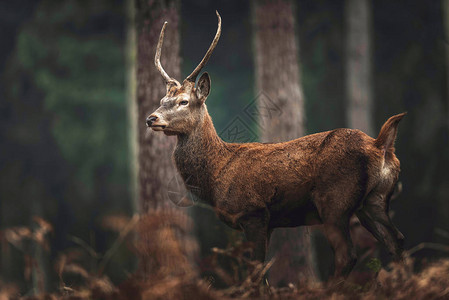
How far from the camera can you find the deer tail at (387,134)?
4.50 meters

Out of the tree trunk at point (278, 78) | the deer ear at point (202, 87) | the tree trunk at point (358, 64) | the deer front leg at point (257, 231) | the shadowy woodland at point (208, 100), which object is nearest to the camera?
the deer front leg at point (257, 231)

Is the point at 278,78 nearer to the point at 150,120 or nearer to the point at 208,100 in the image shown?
the point at 150,120

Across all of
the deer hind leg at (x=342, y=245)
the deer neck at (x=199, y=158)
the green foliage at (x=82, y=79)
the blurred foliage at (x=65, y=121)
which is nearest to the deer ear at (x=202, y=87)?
the deer neck at (x=199, y=158)

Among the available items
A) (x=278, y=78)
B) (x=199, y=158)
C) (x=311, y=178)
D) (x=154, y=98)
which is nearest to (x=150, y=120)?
(x=199, y=158)

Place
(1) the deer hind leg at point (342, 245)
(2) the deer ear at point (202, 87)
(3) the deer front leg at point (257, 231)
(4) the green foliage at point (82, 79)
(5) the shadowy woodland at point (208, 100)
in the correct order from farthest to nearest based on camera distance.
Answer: (4) the green foliage at point (82, 79) → (5) the shadowy woodland at point (208, 100) → (2) the deer ear at point (202, 87) → (3) the deer front leg at point (257, 231) → (1) the deer hind leg at point (342, 245)

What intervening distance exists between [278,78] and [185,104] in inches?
137

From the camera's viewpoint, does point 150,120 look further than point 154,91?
No

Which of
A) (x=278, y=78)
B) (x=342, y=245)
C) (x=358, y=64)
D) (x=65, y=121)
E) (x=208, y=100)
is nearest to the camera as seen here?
(x=342, y=245)

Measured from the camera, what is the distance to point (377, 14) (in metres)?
15.3

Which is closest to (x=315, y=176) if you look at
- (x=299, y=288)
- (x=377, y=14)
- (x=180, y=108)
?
(x=299, y=288)

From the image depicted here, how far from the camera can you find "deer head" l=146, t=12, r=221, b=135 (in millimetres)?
4888

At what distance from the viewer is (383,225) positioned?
182 inches

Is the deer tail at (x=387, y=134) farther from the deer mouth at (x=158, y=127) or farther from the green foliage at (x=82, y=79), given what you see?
the green foliage at (x=82, y=79)

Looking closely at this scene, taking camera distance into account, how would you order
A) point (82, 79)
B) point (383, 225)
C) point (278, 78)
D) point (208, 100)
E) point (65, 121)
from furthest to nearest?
1. point (65, 121)
2. point (82, 79)
3. point (208, 100)
4. point (278, 78)
5. point (383, 225)
